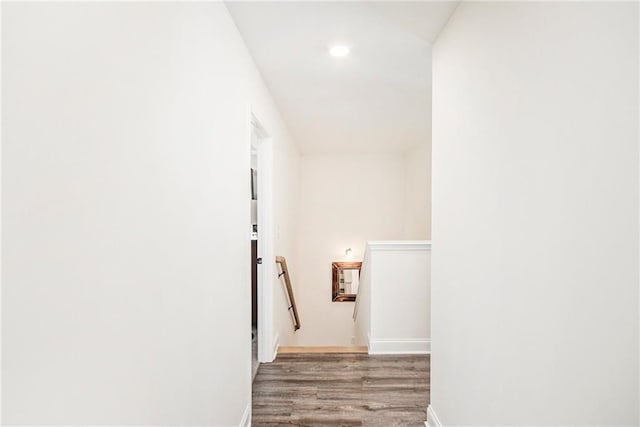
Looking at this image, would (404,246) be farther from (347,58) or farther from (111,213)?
(111,213)

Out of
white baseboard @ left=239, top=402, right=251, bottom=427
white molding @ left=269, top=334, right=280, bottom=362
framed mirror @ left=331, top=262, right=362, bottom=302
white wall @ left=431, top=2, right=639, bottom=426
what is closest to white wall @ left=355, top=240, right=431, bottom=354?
white molding @ left=269, top=334, right=280, bottom=362

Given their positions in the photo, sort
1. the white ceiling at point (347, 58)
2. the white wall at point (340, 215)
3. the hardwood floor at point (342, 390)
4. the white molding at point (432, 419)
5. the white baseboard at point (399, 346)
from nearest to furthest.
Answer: the white ceiling at point (347, 58) < the white molding at point (432, 419) < the hardwood floor at point (342, 390) < the white baseboard at point (399, 346) < the white wall at point (340, 215)

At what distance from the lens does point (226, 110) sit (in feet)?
6.11

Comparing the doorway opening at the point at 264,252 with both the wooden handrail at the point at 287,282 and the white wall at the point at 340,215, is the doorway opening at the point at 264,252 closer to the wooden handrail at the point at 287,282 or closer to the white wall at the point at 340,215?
the wooden handrail at the point at 287,282

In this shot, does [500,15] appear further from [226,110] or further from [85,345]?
[85,345]

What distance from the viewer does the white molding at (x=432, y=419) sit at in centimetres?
212

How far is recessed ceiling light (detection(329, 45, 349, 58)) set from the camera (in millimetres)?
2276

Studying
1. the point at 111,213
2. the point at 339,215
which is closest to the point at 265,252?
the point at 111,213

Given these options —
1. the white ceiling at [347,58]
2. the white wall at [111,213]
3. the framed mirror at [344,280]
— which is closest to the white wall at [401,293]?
the white ceiling at [347,58]

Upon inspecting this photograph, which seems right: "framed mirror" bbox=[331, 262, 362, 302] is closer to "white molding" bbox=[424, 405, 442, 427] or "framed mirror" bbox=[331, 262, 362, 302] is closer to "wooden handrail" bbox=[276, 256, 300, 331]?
"wooden handrail" bbox=[276, 256, 300, 331]

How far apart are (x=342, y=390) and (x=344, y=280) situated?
12.3 ft

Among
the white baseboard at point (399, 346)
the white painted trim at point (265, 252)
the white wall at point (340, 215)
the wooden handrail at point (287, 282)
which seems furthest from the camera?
the white wall at point (340, 215)

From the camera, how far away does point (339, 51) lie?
2.33 m

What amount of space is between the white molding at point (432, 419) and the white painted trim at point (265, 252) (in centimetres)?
Answer: 140
